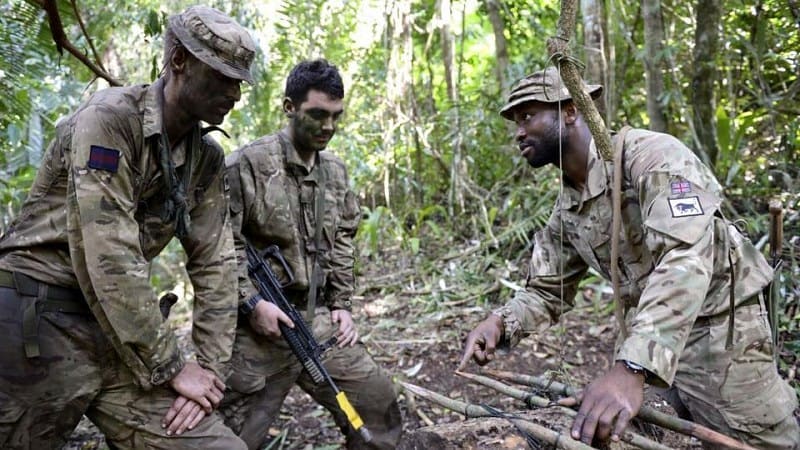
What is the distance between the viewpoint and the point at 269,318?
3.29 meters

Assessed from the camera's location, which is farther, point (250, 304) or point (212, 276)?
point (250, 304)

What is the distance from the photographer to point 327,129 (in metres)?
3.52

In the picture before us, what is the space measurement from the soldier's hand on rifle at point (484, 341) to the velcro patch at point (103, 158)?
63.4 inches

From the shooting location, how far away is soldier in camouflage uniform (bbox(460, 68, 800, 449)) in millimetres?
2059

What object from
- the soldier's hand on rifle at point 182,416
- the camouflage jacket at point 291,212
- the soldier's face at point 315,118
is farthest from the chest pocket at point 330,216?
the soldier's hand on rifle at point 182,416

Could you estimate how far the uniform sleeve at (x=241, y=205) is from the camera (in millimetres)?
3314

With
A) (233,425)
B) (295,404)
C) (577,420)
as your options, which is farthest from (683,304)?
(295,404)

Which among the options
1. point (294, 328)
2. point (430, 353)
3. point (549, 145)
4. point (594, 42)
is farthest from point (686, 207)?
point (430, 353)

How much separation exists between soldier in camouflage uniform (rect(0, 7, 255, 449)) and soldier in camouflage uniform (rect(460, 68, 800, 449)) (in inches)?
49.2

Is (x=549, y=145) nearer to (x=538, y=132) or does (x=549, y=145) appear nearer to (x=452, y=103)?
(x=538, y=132)

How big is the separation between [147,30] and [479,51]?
29.6 ft

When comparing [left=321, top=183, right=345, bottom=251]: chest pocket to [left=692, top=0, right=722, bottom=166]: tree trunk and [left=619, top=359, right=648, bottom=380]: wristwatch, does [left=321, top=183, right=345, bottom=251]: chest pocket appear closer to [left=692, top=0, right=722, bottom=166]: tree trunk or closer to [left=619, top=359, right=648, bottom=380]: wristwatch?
[left=619, top=359, right=648, bottom=380]: wristwatch

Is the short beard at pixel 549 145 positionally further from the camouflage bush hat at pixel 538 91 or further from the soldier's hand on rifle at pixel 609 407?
the soldier's hand on rifle at pixel 609 407

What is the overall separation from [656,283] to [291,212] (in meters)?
2.09
